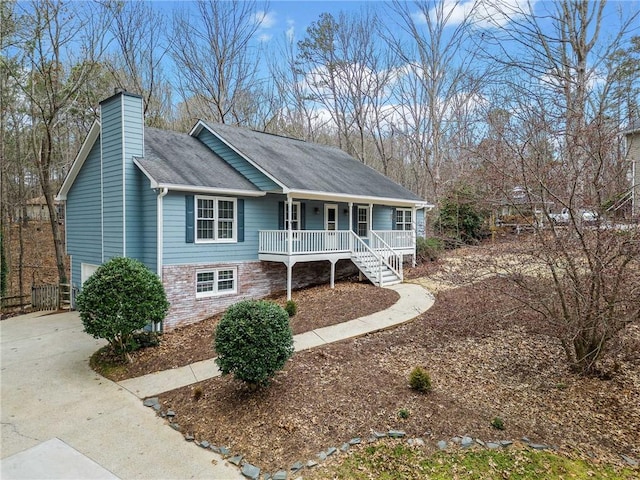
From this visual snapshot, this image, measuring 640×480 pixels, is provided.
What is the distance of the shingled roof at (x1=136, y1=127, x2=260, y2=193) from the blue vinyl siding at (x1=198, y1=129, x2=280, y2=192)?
152mm

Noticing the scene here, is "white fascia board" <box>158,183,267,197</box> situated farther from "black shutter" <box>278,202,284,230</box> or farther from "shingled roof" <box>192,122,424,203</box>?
"black shutter" <box>278,202,284,230</box>

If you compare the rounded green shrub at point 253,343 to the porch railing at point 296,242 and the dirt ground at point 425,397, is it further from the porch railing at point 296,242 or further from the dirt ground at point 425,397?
the porch railing at point 296,242

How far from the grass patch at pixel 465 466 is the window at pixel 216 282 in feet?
26.2

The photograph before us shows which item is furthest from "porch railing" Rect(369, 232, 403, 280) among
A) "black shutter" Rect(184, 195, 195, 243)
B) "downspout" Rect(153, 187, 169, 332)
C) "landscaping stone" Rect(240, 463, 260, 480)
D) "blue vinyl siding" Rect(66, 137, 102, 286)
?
"landscaping stone" Rect(240, 463, 260, 480)

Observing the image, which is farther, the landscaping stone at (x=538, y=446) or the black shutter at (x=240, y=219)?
the black shutter at (x=240, y=219)

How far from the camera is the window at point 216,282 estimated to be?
11.8 metres

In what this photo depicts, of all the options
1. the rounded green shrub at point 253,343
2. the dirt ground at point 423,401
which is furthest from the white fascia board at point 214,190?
the dirt ground at point 423,401

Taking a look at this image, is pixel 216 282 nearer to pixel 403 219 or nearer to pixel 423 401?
pixel 423 401

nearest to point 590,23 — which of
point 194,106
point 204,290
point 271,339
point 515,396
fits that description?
point 515,396

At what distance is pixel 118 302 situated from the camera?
8.19 meters

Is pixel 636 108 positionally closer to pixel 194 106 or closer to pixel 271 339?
pixel 271 339

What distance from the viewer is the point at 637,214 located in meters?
5.63

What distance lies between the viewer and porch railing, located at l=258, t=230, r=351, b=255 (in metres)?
12.8

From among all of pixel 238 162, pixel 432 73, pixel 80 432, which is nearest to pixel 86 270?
pixel 238 162
